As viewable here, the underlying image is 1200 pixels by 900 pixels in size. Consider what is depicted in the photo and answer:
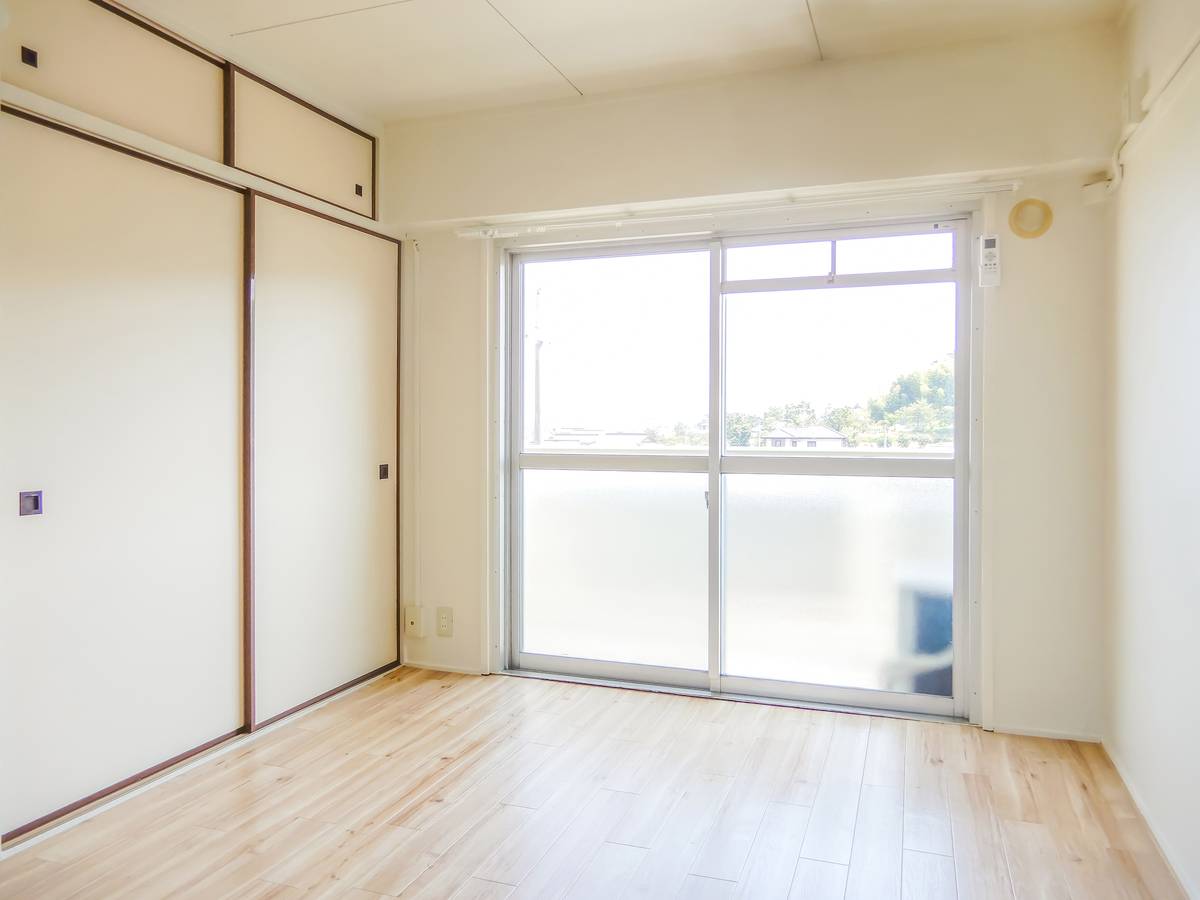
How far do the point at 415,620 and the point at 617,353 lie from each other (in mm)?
1779

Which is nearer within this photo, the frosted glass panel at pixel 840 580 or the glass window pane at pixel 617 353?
the frosted glass panel at pixel 840 580

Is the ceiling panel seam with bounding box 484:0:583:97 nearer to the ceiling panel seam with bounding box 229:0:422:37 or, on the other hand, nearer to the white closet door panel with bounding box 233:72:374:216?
the ceiling panel seam with bounding box 229:0:422:37

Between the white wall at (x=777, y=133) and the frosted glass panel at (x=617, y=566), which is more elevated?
Result: the white wall at (x=777, y=133)

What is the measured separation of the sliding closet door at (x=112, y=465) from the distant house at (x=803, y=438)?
2353mm

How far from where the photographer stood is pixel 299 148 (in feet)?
11.8

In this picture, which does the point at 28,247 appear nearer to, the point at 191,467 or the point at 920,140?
the point at 191,467

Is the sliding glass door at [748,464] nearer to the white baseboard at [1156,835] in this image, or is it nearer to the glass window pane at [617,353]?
the glass window pane at [617,353]

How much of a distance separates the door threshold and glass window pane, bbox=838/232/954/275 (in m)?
1.98

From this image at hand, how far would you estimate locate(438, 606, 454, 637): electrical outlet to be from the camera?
4.27 m

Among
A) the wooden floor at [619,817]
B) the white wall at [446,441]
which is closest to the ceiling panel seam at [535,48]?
the white wall at [446,441]

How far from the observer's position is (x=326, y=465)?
12.4 feet

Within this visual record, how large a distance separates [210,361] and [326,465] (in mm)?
800

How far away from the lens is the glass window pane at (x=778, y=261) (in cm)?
374

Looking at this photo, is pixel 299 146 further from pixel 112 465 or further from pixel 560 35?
pixel 112 465
